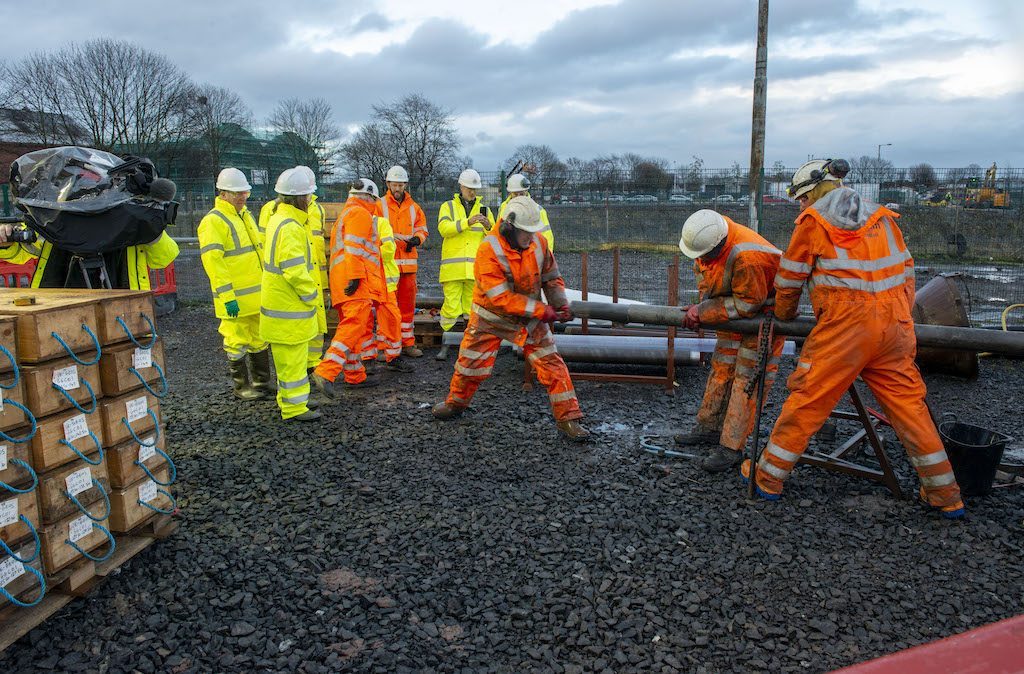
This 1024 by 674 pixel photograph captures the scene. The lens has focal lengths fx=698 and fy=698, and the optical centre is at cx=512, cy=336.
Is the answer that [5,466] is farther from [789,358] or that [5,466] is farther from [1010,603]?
[789,358]

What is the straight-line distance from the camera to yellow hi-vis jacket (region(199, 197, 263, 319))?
6094 mm

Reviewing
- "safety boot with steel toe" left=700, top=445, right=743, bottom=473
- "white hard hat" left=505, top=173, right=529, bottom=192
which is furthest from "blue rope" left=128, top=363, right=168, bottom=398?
"white hard hat" left=505, top=173, right=529, bottom=192

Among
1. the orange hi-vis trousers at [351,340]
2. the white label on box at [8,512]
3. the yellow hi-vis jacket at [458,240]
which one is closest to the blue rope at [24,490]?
the white label on box at [8,512]

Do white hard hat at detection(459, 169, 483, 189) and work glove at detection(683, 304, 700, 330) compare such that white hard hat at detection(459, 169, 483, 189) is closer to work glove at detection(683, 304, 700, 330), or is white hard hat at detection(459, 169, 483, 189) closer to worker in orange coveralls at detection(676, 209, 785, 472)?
worker in orange coveralls at detection(676, 209, 785, 472)

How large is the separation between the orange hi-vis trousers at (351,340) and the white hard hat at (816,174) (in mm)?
3922

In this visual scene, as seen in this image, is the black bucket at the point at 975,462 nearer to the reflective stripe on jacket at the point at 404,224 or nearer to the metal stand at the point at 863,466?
the metal stand at the point at 863,466

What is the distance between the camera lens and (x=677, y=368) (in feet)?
24.0

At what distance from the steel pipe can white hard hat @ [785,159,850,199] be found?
2.95 ft

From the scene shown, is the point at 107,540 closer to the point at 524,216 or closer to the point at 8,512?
the point at 8,512

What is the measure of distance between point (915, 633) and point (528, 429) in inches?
122

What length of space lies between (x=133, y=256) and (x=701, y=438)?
13.1ft

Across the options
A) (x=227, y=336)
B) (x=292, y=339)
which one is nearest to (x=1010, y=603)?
(x=292, y=339)

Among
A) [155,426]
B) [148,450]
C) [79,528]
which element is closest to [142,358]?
[155,426]

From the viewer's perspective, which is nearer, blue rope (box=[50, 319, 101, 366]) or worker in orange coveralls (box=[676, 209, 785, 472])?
blue rope (box=[50, 319, 101, 366])
